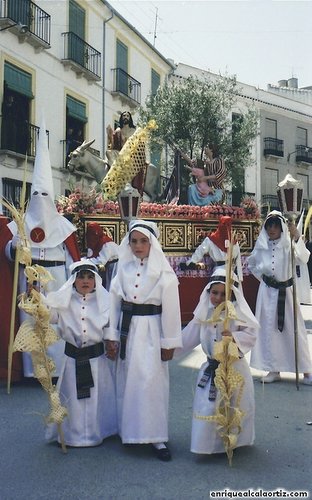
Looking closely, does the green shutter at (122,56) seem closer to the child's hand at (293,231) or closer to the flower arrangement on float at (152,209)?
the flower arrangement on float at (152,209)

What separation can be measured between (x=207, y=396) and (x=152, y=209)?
6.31 m

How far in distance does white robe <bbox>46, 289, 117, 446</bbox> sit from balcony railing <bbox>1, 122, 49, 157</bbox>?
1249 centimetres

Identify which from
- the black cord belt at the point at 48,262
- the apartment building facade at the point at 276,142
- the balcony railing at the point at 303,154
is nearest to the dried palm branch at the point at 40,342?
the black cord belt at the point at 48,262

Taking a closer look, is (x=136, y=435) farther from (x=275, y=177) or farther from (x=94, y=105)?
(x=275, y=177)

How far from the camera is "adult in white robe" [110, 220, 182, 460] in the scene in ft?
13.0

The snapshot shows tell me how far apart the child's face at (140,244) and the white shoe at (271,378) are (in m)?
2.76

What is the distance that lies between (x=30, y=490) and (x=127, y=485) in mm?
599

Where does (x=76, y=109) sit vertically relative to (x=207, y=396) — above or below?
above

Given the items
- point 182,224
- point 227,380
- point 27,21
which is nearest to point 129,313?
point 227,380

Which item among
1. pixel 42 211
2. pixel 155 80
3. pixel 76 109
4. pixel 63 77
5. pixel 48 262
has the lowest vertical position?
pixel 48 262

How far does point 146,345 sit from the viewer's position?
4078 mm

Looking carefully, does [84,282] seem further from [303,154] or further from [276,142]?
[303,154]

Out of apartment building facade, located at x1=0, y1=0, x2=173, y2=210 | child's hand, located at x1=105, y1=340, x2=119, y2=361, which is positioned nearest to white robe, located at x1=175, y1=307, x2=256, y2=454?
child's hand, located at x1=105, y1=340, x2=119, y2=361

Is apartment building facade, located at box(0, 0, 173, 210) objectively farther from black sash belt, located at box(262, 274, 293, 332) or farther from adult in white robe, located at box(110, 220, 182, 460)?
adult in white robe, located at box(110, 220, 182, 460)
